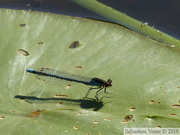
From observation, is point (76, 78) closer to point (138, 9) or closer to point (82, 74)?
point (82, 74)

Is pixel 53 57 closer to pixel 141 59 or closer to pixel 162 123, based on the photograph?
pixel 141 59

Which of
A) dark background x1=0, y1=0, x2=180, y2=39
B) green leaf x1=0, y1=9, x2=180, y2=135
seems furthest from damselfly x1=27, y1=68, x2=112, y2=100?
dark background x1=0, y1=0, x2=180, y2=39

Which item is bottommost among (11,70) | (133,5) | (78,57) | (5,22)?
(11,70)

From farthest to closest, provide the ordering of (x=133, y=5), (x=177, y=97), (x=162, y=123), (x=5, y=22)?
(x=133, y=5), (x=5, y=22), (x=177, y=97), (x=162, y=123)

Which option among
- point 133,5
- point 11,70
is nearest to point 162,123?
point 11,70

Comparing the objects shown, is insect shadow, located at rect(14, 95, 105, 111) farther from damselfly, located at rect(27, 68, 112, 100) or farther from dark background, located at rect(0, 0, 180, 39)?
dark background, located at rect(0, 0, 180, 39)

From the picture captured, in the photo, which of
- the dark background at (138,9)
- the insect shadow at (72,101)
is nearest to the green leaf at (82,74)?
the insect shadow at (72,101)

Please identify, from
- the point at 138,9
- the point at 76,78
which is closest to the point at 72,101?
the point at 76,78

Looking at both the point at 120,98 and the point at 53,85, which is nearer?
the point at 120,98
